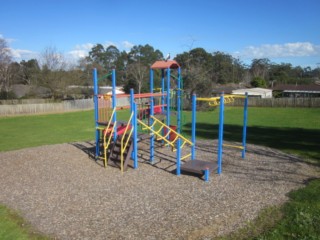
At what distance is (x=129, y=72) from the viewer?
5231 cm

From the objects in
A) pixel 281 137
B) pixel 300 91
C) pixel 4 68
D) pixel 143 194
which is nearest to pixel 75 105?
pixel 4 68

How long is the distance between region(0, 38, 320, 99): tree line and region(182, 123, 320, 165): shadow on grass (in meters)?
7.49

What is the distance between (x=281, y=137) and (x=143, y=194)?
9.68 meters

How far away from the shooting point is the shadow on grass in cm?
1140

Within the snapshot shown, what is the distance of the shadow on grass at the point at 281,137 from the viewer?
1140 centimetres

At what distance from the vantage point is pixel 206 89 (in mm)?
32250

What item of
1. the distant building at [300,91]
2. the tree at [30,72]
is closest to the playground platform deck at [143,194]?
the tree at [30,72]

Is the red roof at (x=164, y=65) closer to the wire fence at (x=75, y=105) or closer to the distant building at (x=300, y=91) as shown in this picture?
the wire fence at (x=75, y=105)

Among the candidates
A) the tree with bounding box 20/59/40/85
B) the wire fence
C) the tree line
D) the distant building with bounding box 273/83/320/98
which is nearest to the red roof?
the tree line

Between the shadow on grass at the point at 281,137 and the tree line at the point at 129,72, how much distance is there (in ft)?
24.6

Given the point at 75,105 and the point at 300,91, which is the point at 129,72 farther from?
the point at 300,91

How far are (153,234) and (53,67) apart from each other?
1702 inches

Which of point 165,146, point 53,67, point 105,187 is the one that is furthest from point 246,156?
point 53,67

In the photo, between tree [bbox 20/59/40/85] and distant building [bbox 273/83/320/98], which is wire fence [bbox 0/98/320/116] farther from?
distant building [bbox 273/83/320/98]
